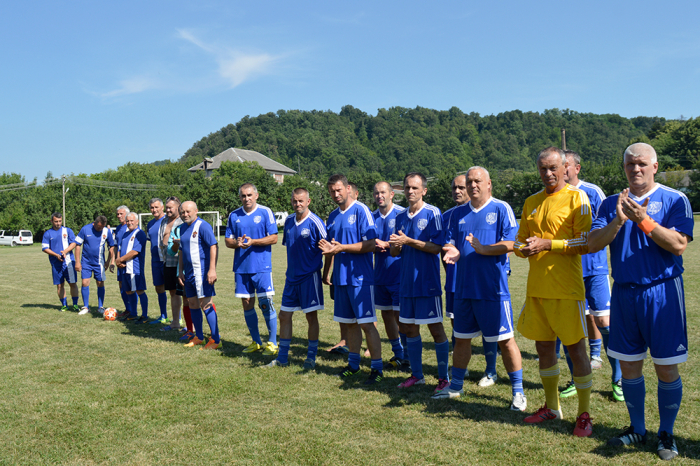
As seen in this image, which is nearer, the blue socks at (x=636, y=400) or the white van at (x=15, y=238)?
the blue socks at (x=636, y=400)

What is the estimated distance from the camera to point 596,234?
3.72 meters

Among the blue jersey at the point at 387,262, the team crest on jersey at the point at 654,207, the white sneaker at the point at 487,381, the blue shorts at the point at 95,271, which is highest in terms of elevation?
the team crest on jersey at the point at 654,207

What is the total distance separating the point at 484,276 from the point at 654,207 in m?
1.52

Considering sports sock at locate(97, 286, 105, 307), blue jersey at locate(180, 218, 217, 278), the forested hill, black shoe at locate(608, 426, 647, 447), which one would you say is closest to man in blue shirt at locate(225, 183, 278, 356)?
blue jersey at locate(180, 218, 217, 278)

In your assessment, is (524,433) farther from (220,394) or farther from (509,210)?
(220,394)

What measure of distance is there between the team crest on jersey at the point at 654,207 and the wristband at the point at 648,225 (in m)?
0.26

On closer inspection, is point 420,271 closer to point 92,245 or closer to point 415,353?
point 415,353

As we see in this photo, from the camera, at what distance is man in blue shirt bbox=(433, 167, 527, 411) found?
455 centimetres

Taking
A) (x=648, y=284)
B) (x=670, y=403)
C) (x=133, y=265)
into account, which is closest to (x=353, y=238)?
(x=648, y=284)

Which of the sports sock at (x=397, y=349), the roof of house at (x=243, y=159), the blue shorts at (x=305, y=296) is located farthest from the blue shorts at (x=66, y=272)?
the roof of house at (x=243, y=159)

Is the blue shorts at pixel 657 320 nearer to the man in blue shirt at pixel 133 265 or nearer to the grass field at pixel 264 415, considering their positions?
the grass field at pixel 264 415

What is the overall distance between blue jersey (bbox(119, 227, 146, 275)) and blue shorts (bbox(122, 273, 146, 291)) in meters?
0.08

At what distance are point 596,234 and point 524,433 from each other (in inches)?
68.8

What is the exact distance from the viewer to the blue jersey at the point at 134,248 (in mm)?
9750
